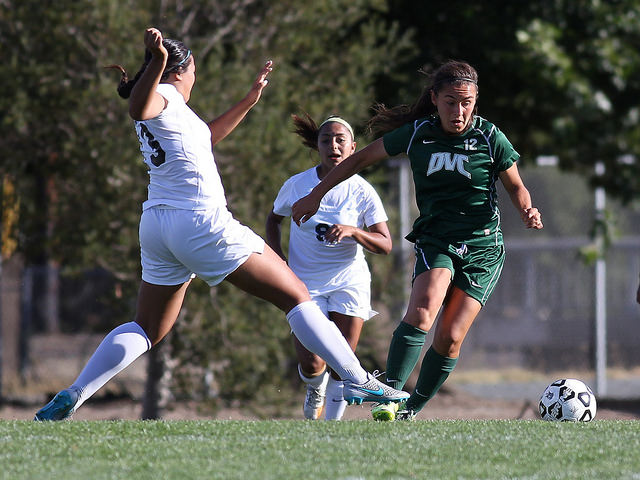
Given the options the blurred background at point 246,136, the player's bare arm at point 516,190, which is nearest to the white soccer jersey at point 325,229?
the player's bare arm at point 516,190

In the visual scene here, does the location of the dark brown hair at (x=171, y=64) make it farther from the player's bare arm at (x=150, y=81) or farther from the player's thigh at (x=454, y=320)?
the player's thigh at (x=454, y=320)

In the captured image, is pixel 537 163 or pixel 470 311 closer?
pixel 470 311

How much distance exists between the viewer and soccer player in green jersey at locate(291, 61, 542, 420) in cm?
570

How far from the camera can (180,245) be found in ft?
16.3

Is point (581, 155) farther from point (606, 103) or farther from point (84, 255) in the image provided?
point (84, 255)

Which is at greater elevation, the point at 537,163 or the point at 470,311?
the point at 537,163

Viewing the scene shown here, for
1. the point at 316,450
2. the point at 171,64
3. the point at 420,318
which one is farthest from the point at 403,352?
the point at 171,64

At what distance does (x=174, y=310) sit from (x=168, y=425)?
1.95 ft

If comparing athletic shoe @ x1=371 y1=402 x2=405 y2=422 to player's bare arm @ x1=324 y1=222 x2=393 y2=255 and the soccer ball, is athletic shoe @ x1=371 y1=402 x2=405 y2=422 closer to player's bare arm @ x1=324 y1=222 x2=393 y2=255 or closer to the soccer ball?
player's bare arm @ x1=324 y1=222 x2=393 y2=255

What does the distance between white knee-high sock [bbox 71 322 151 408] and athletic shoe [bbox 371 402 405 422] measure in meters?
1.27

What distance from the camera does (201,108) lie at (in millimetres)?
10117

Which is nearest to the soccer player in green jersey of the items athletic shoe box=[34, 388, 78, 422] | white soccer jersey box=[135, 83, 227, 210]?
white soccer jersey box=[135, 83, 227, 210]

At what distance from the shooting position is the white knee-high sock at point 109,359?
5270mm

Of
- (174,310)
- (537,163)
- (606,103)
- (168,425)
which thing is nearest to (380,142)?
(174,310)
